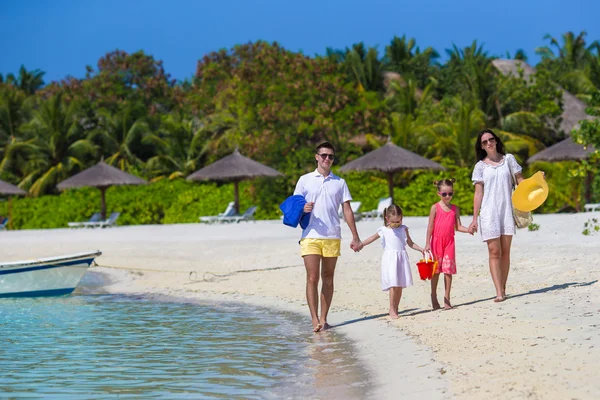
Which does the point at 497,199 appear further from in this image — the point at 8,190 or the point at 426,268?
the point at 8,190

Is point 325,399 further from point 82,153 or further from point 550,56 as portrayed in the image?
point 550,56

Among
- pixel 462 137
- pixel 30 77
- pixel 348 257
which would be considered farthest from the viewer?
pixel 30 77

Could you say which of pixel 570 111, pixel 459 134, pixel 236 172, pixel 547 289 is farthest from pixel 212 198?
pixel 547 289

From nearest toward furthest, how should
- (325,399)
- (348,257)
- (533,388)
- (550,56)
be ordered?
(533,388)
(325,399)
(348,257)
(550,56)

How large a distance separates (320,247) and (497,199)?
174 cm

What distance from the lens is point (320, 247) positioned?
7941 mm

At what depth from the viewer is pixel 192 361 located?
24.8 ft

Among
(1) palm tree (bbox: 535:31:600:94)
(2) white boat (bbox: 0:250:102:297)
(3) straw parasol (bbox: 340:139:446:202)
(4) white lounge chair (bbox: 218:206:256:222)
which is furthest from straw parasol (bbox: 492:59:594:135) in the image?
(2) white boat (bbox: 0:250:102:297)

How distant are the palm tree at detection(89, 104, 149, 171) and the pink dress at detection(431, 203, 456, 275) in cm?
3076

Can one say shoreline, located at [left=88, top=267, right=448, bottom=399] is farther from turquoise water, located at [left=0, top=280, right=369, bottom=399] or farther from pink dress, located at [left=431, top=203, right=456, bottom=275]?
pink dress, located at [left=431, top=203, right=456, bottom=275]

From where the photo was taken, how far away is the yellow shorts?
7.91m

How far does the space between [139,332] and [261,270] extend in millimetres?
5495

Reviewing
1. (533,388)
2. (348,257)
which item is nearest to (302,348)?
(533,388)

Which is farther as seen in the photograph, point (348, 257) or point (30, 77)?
point (30, 77)
